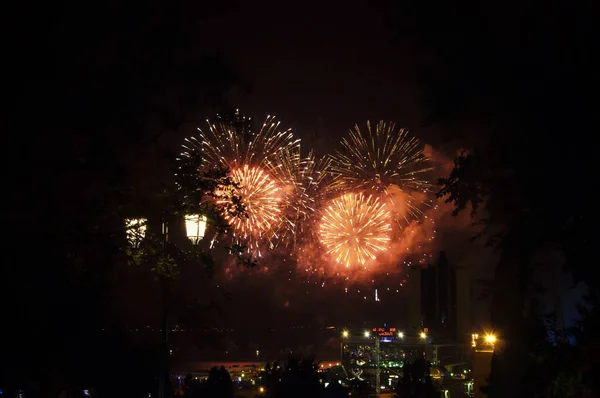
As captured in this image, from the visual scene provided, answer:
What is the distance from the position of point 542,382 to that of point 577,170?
2.51 m

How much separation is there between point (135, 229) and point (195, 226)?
1026 mm

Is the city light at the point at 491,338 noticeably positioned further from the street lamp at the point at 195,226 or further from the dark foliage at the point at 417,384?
the street lamp at the point at 195,226

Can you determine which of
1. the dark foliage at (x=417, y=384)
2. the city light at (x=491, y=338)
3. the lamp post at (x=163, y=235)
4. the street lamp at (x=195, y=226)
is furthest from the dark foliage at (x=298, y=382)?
the street lamp at (x=195, y=226)

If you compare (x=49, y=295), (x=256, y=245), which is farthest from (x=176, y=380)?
(x=49, y=295)

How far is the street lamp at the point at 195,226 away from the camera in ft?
41.2

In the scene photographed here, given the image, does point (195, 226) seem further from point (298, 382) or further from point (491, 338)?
point (298, 382)

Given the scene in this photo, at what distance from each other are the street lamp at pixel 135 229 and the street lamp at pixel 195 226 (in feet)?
2.50

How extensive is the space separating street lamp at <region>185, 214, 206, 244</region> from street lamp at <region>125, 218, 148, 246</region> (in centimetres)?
76

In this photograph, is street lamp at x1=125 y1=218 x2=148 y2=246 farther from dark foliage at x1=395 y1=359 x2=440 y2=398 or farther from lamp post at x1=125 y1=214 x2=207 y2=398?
dark foliage at x1=395 y1=359 x2=440 y2=398

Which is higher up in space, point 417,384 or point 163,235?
point 163,235

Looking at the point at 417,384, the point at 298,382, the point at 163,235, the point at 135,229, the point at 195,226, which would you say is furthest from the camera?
the point at 298,382

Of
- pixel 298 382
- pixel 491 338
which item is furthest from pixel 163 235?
pixel 298 382

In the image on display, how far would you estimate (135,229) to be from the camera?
12305 millimetres

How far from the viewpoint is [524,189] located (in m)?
9.41
